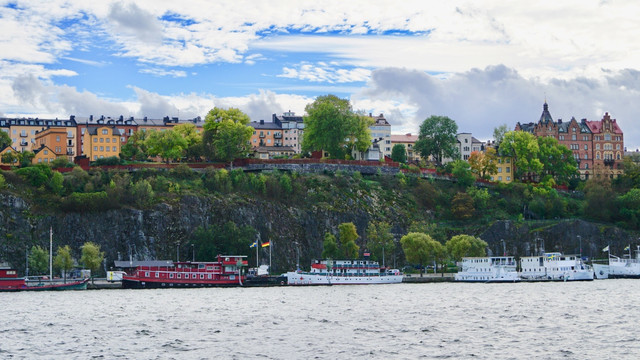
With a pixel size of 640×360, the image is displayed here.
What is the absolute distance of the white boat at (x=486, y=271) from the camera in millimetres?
135500

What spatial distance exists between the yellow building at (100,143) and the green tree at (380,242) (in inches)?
2605

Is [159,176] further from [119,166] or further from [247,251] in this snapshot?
[247,251]

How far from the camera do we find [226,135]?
16975 centimetres

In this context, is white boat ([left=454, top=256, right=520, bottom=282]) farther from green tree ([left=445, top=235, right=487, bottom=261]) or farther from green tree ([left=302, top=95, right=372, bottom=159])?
green tree ([left=302, top=95, right=372, bottom=159])

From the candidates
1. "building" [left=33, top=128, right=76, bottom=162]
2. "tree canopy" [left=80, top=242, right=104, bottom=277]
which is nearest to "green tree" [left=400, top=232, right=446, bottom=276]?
"tree canopy" [left=80, top=242, right=104, bottom=277]

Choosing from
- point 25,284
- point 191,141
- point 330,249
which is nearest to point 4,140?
point 191,141

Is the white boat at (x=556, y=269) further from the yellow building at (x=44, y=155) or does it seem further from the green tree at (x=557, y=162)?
the yellow building at (x=44, y=155)

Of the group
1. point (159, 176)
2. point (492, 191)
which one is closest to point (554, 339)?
point (159, 176)

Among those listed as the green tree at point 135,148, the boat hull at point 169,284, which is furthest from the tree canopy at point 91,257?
the green tree at point 135,148

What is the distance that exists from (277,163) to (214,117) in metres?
20.2

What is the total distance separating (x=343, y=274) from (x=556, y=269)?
3470 cm

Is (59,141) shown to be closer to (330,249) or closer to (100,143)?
(100,143)

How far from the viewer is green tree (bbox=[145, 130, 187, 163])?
170 m

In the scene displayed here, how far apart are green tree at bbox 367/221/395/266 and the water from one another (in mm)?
32636
